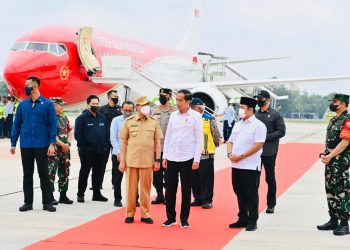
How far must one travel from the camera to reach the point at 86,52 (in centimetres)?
2341

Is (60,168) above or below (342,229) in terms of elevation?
above

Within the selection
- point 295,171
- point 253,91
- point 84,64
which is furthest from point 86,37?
point 253,91

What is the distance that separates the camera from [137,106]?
8734 millimetres

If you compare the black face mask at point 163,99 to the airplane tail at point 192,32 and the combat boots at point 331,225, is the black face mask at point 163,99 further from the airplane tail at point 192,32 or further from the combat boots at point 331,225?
the airplane tail at point 192,32

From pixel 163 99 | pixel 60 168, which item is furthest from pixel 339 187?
pixel 60 168

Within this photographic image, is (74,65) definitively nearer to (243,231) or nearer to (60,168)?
(60,168)

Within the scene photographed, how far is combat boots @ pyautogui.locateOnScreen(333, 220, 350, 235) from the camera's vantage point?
796 cm

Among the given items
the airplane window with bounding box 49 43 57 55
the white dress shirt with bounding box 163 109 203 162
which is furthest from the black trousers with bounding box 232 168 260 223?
the airplane window with bounding box 49 43 57 55

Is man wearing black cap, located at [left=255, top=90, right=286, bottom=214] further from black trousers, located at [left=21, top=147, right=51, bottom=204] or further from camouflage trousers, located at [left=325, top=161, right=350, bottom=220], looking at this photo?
black trousers, located at [left=21, top=147, right=51, bottom=204]

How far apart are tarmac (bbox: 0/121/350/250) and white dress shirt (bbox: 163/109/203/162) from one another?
116cm

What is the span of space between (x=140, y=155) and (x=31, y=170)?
1.81 meters

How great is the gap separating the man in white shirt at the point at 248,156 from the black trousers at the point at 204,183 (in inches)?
66.0

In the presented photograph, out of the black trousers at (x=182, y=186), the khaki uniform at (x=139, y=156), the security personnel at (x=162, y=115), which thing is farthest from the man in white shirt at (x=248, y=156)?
the security personnel at (x=162, y=115)

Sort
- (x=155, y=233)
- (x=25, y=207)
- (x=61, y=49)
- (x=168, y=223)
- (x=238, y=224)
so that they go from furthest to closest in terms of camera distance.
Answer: (x=61, y=49), (x=25, y=207), (x=168, y=223), (x=238, y=224), (x=155, y=233)
